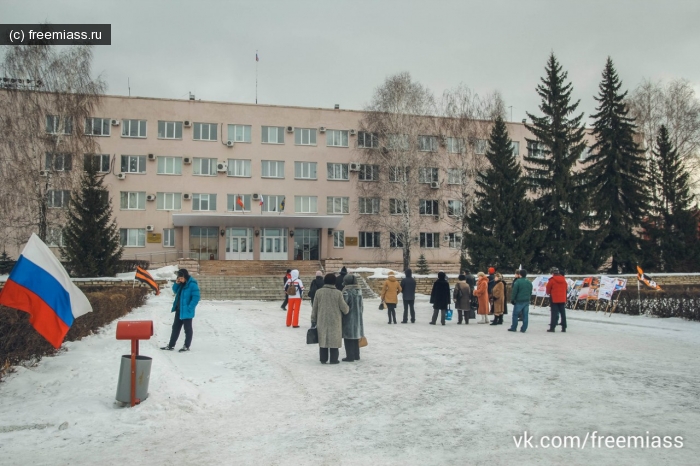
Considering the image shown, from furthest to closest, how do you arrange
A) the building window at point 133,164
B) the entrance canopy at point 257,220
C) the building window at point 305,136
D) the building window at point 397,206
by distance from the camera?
the building window at point 305,136 → the building window at point 133,164 → the entrance canopy at point 257,220 → the building window at point 397,206

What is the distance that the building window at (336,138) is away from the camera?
46.6 meters

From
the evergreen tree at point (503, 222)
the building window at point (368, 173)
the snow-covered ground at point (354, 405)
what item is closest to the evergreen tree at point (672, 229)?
the evergreen tree at point (503, 222)

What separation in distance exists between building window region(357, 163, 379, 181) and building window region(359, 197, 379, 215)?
173cm

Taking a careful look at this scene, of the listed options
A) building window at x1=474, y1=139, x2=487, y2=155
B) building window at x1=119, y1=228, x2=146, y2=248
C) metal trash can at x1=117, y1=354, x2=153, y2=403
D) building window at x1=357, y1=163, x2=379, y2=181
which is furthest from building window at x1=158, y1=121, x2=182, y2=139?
metal trash can at x1=117, y1=354, x2=153, y2=403

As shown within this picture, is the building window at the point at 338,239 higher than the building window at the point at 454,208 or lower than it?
lower

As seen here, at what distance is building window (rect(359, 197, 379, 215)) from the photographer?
45.4 metres

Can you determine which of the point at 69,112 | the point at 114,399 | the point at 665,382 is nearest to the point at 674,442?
the point at 665,382

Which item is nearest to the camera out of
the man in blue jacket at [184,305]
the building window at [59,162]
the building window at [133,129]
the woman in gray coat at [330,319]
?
the woman in gray coat at [330,319]

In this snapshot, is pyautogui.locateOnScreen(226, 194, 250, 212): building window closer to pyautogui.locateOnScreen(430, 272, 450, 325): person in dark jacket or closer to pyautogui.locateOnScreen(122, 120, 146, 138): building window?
pyautogui.locateOnScreen(122, 120, 146, 138): building window

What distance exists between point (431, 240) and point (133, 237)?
23993mm

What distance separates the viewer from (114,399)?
→ 698 centimetres

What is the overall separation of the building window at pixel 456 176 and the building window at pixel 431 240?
4.81 m

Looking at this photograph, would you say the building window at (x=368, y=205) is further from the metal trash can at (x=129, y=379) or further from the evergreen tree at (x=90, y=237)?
the metal trash can at (x=129, y=379)

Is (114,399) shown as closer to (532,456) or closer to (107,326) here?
(532,456)
